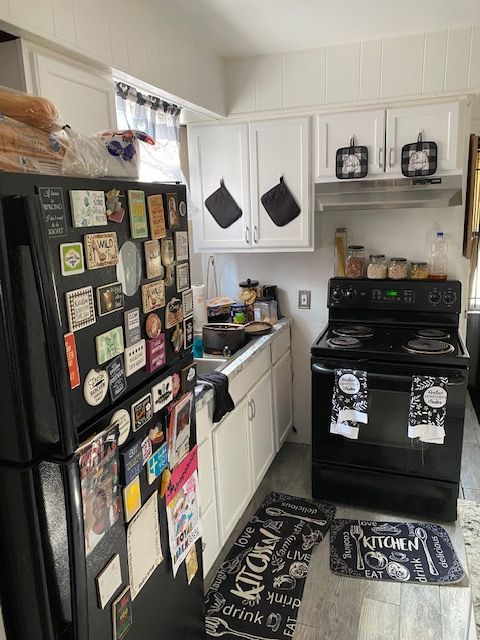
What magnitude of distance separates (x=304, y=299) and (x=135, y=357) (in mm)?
2070

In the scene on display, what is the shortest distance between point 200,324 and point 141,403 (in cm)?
154

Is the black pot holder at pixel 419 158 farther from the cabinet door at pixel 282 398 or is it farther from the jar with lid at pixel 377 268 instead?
the cabinet door at pixel 282 398

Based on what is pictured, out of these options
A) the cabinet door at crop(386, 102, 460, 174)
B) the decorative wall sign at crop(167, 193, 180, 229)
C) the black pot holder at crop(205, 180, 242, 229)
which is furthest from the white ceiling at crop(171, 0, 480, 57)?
the decorative wall sign at crop(167, 193, 180, 229)

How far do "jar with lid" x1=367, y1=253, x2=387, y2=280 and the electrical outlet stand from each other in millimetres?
418

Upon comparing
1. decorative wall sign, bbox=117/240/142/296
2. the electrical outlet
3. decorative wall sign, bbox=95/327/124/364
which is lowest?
the electrical outlet

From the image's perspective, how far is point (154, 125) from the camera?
2.39m

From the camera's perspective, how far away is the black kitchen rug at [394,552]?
2.17 metres

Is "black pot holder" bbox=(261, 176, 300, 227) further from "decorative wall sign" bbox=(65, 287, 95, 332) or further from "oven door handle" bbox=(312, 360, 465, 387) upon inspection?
"decorative wall sign" bbox=(65, 287, 95, 332)

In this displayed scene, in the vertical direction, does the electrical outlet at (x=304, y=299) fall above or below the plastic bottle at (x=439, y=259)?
below

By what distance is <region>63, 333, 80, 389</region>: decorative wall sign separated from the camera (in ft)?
3.08

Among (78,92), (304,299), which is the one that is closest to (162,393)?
(78,92)

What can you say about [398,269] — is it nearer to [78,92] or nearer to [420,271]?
[420,271]

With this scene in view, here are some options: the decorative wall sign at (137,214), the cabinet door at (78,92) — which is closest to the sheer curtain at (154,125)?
the cabinet door at (78,92)

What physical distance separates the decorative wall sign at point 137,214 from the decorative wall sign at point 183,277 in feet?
0.64
